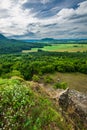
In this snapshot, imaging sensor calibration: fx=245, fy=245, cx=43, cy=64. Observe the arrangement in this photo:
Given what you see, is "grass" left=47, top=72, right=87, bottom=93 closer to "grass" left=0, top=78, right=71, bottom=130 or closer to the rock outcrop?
the rock outcrop

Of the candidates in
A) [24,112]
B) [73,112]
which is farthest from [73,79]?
[24,112]

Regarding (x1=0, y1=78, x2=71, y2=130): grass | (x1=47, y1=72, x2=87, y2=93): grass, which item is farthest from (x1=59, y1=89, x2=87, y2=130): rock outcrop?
(x1=47, y1=72, x2=87, y2=93): grass

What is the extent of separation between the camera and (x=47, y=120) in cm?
1295

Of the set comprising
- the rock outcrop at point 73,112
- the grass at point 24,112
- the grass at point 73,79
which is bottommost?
the grass at point 73,79

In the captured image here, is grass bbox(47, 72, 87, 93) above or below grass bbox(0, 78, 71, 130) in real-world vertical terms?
below

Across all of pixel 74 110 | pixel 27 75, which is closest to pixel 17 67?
pixel 27 75

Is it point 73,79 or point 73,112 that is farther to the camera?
point 73,79

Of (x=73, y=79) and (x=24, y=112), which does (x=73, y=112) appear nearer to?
(x=24, y=112)

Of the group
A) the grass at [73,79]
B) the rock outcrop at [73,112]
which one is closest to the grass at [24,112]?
the rock outcrop at [73,112]

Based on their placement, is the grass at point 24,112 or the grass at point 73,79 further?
the grass at point 73,79

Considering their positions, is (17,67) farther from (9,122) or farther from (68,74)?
(9,122)

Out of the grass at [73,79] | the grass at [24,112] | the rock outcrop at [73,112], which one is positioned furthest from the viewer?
the grass at [73,79]

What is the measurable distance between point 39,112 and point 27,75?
8694cm

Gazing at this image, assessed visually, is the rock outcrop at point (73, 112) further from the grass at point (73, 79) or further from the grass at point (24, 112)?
the grass at point (73, 79)
